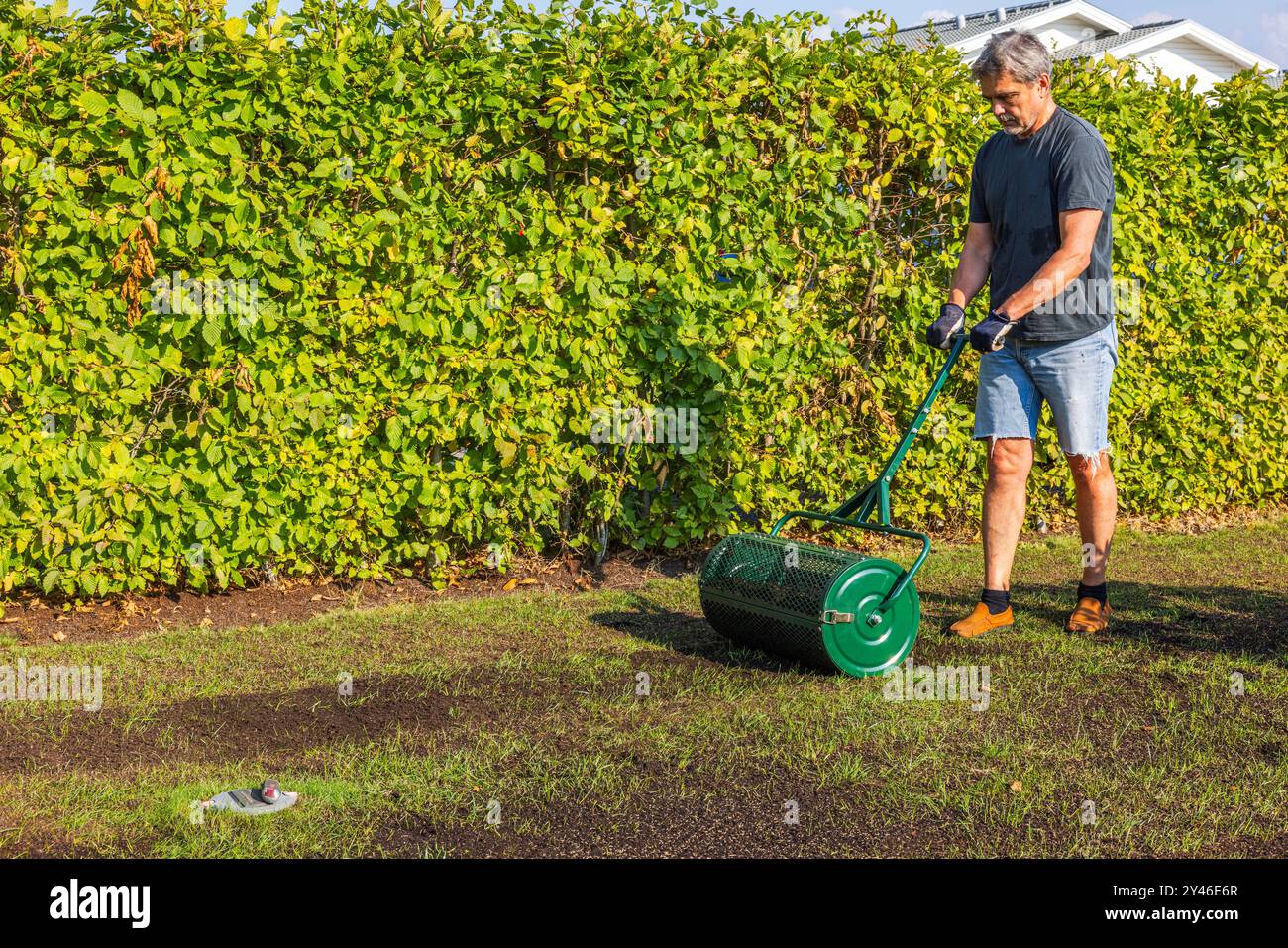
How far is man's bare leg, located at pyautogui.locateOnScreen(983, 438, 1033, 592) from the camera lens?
5047mm

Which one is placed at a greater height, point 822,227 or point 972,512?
point 822,227

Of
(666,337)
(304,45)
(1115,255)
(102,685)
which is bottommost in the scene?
(102,685)

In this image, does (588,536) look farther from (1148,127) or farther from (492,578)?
(1148,127)

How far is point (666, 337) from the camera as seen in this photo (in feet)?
19.8

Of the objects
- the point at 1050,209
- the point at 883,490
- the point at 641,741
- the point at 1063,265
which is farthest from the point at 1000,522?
the point at 641,741

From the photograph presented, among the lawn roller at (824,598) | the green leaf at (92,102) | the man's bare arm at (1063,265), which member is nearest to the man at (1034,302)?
the man's bare arm at (1063,265)

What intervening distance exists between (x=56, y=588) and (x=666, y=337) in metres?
2.96

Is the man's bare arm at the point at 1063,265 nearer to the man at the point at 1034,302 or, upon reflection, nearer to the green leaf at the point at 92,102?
the man at the point at 1034,302

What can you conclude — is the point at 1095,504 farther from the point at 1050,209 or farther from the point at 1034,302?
the point at 1050,209

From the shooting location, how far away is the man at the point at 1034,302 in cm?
468

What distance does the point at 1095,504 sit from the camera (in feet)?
16.6
